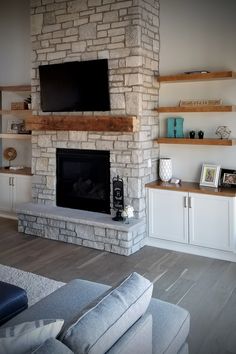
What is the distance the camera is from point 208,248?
171 inches

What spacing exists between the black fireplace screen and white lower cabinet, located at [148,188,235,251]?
67cm

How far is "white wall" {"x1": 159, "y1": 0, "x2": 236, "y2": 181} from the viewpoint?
14.4ft

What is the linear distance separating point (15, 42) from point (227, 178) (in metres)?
4.17

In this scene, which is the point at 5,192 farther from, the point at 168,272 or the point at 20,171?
the point at 168,272

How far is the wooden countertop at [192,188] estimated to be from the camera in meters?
4.16

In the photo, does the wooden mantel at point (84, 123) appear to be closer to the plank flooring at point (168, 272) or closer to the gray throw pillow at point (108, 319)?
the plank flooring at point (168, 272)

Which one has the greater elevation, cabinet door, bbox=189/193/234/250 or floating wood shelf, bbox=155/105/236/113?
floating wood shelf, bbox=155/105/236/113

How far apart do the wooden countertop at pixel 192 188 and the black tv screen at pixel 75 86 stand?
116 cm

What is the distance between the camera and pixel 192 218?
4.38m

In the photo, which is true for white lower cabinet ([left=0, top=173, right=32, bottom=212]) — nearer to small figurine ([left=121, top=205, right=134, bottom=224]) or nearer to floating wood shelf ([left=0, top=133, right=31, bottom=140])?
floating wood shelf ([left=0, top=133, right=31, bottom=140])

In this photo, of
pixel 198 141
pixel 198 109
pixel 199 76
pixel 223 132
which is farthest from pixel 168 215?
pixel 199 76

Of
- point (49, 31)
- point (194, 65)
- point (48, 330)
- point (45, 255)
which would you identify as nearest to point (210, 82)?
point (194, 65)

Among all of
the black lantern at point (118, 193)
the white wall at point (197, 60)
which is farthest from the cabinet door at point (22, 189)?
the white wall at point (197, 60)

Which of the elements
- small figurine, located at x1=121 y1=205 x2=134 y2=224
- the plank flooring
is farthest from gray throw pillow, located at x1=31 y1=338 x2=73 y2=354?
small figurine, located at x1=121 y1=205 x2=134 y2=224
